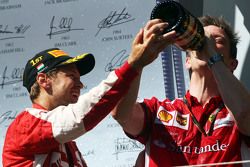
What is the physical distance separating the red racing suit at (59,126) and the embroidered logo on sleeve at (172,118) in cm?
24

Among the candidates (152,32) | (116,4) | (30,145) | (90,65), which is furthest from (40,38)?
(152,32)

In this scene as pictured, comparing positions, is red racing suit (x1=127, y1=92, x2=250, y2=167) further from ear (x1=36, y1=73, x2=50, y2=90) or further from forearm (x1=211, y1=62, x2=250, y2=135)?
ear (x1=36, y1=73, x2=50, y2=90)

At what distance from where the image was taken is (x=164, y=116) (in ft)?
6.95

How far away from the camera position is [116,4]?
11.1 ft

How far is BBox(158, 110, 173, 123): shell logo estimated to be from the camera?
2.11 meters

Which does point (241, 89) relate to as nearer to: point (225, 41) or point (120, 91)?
point (225, 41)

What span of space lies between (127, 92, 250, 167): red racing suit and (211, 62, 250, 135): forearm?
7cm

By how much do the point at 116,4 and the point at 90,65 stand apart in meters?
1.00
